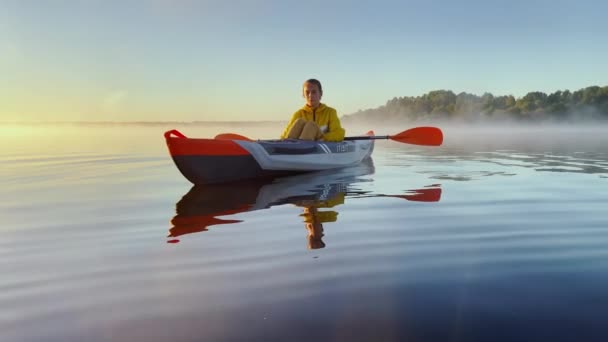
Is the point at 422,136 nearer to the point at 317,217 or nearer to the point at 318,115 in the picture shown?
the point at 318,115

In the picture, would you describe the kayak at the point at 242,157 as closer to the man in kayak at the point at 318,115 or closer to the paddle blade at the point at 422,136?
the man in kayak at the point at 318,115

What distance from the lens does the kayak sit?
232 inches

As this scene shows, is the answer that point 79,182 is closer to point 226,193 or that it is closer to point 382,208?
point 226,193

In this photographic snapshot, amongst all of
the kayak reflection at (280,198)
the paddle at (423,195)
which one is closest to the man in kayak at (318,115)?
the kayak reflection at (280,198)

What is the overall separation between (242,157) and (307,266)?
13.1ft

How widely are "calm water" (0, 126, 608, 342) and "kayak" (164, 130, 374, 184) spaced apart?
73cm

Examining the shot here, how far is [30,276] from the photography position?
2.46m

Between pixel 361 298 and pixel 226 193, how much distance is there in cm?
375

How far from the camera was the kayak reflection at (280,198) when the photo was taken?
12.3 ft

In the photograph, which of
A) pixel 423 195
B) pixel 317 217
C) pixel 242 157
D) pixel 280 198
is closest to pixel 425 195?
pixel 423 195

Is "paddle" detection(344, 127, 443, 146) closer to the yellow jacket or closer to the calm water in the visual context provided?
the yellow jacket

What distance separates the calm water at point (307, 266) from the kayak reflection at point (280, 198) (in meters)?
0.04

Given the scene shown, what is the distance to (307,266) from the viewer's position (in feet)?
8.23

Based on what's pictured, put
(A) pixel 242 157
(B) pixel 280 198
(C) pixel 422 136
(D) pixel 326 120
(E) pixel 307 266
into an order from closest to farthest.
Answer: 1. (E) pixel 307 266
2. (B) pixel 280 198
3. (A) pixel 242 157
4. (D) pixel 326 120
5. (C) pixel 422 136
